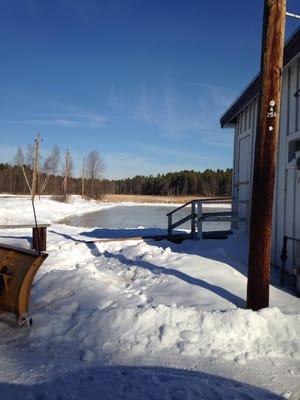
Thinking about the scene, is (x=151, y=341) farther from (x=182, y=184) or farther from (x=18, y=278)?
(x=182, y=184)

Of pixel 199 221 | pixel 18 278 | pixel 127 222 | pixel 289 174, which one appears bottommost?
pixel 127 222

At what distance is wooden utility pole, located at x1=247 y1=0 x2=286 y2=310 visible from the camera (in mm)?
5305

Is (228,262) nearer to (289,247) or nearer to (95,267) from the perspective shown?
(289,247)

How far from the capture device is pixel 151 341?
4.66 metres

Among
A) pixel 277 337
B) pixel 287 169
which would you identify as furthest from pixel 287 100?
pixel 277 337

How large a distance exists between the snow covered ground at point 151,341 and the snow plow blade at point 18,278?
259mm

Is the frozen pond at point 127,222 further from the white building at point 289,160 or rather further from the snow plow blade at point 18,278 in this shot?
the snow plow blade at point 18,278

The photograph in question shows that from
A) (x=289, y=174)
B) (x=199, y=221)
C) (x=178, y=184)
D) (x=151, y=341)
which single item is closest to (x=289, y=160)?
(x=289, y=174)

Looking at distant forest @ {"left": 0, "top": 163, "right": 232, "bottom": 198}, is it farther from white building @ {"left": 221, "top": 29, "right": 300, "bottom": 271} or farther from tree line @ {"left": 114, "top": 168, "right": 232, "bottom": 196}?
white building @ {"left": 221, "top": 29, "right": 300, "bottom": 271}

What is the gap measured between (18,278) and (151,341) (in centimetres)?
195

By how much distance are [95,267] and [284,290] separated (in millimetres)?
3828

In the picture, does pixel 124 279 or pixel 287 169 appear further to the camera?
pixel 287 169

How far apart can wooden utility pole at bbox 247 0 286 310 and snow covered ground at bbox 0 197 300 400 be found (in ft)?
1.36

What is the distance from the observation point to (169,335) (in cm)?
472
